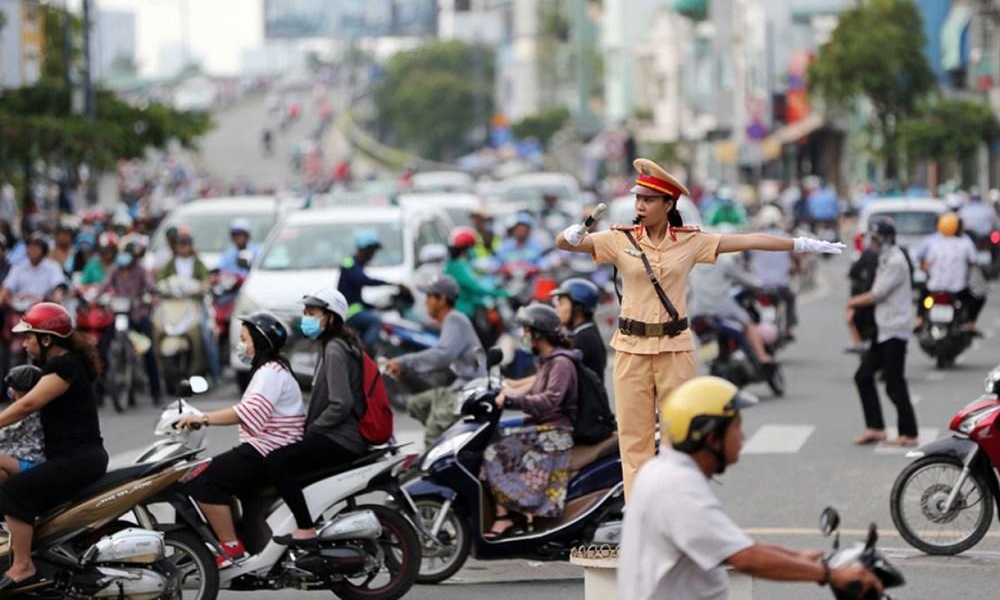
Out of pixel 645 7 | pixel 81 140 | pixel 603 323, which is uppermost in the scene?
pixel 645 7

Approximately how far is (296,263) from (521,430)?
1057 cm

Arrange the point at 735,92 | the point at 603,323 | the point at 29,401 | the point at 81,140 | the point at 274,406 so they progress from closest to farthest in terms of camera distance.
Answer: the point at 29,401, the point at 274,406, the point at 603,323, the point at 81,140, the point at 735,92

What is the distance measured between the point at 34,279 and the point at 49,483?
1151 centimetres

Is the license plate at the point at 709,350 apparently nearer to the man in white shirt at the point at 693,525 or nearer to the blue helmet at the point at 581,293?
the blue helmet at the point at 581,293

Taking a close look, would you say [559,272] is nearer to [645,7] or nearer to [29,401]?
[29,401]

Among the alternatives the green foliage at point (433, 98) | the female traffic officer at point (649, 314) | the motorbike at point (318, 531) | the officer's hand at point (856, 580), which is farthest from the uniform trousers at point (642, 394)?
the green foliage at point (433, 98)

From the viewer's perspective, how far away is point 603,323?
24.9m

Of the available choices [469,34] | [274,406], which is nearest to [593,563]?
[274,406]

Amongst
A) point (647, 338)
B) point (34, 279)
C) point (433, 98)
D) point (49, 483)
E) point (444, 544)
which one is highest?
point (433, 98)

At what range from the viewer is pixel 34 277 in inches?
822

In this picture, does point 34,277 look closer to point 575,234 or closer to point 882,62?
point 575,234

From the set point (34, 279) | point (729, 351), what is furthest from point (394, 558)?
point (34, 279)

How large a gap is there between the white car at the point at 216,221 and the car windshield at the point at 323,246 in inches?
125

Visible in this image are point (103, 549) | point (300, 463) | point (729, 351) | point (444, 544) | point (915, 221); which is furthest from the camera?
point (915, 221)
